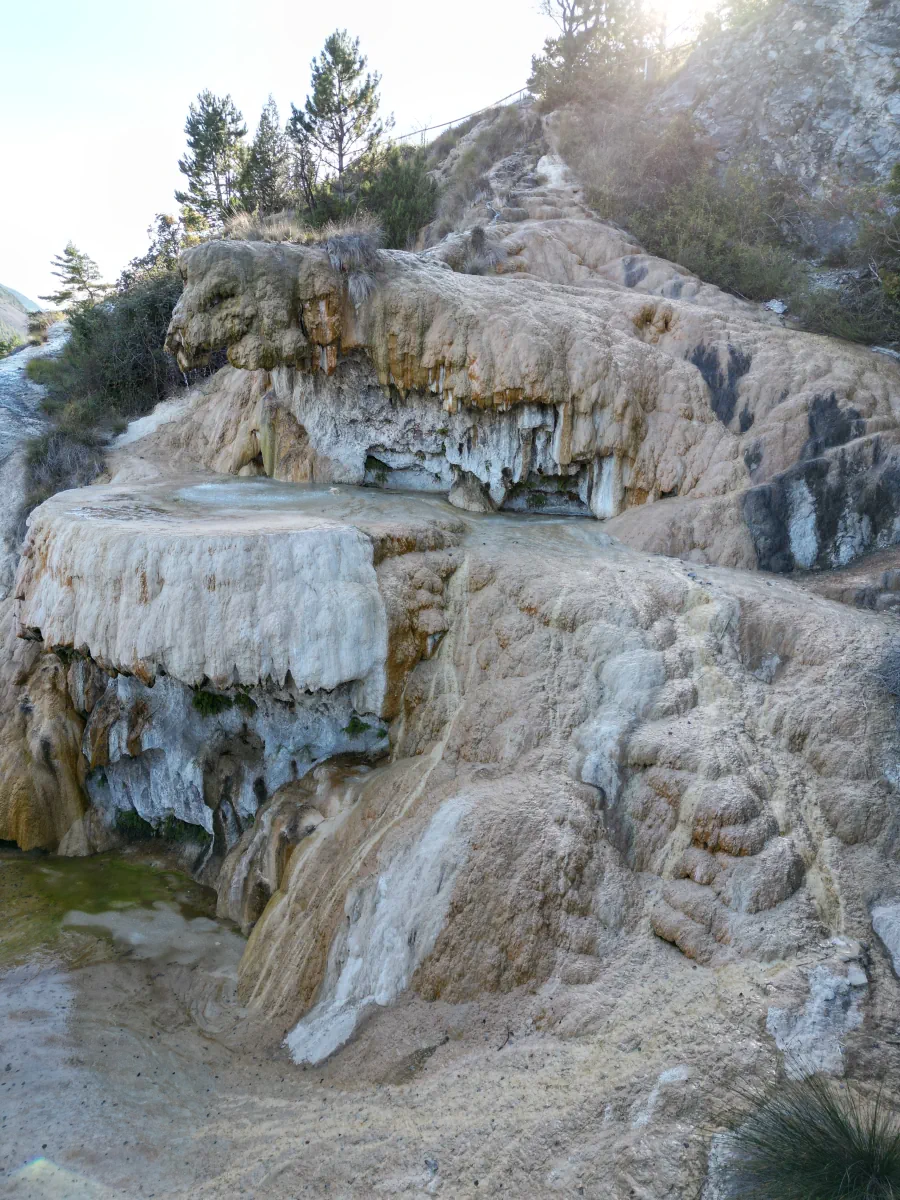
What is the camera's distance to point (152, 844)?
11289mm

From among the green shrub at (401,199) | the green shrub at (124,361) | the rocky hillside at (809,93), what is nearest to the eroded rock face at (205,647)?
the green shrub at (124,361)

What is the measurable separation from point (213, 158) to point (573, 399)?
21734 millimetres

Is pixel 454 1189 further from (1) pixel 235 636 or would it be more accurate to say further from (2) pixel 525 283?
(2) pixel 525 283

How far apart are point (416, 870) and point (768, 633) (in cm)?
465

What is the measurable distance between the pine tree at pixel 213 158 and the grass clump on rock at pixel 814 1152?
93.8 ft

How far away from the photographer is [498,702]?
8.29 meters

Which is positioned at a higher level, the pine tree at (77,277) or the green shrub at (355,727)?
the pine tree at (77,277)

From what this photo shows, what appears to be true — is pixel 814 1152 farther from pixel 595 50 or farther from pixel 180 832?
pixel 595 50

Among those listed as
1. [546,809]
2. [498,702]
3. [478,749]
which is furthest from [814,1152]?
[498,702]

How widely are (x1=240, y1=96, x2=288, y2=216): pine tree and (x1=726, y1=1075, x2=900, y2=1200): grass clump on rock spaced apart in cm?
2662

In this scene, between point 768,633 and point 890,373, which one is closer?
point 768,633

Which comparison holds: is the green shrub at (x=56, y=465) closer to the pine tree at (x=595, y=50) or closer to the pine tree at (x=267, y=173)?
the pine tree at (x=267, y=173)

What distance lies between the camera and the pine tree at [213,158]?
25.6 m

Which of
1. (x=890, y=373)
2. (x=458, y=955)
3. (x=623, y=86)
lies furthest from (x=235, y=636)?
(x=623, y=86)
